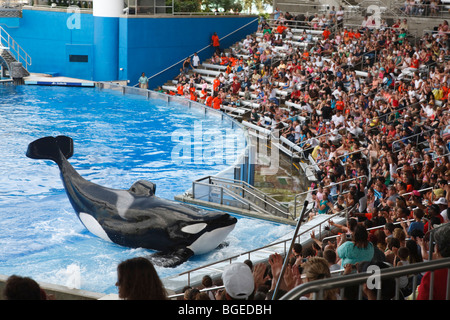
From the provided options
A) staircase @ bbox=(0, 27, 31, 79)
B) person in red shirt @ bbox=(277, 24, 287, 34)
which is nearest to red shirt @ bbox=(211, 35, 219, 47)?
person in red shirt @ bbox=(277, 24, 287, 34)

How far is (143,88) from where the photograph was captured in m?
27.4

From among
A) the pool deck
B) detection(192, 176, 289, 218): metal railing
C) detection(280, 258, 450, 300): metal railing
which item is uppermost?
detection(280, 258, 450, 300): metal railing

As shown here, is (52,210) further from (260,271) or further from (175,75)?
(175,75)

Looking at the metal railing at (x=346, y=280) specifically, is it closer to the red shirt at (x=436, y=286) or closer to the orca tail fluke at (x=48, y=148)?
the red shirt at (x=436, y=286)

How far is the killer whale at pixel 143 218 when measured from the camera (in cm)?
985

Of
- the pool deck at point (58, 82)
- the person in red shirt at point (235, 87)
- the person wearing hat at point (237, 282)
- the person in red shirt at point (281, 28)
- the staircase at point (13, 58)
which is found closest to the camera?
the person wearing hat at point (237, 282)

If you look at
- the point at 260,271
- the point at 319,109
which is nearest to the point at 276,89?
the point at 319,109

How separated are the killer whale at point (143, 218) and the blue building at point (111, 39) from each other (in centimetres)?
1850

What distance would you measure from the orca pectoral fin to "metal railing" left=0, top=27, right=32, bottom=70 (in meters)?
22.9

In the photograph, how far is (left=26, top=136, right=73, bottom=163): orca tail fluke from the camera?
10.8 metres

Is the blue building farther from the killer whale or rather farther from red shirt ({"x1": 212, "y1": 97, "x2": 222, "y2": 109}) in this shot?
the killer whale

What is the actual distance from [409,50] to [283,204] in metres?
9.28

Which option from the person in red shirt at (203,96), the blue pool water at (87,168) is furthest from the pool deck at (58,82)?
the person in red shirt at (203,96)

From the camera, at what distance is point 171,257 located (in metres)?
9.92
